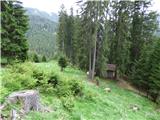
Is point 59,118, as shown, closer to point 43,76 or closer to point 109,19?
point 43,76

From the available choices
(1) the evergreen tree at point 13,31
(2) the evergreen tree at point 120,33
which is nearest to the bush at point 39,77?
(1) the evergreen tree at point 13,31

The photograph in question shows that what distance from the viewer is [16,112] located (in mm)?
9969

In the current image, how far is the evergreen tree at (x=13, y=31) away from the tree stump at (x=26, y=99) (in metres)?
14.8

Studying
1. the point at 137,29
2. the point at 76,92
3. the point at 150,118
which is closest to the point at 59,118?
the point at 76,92

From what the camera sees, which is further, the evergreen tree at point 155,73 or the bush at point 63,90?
the evergreen tree at point 155,73

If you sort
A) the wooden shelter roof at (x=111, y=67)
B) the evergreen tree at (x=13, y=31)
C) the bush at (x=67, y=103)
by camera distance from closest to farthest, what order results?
the bush at (x=67, y=103), the evergreen tree at (x=13, y=31), the wooden shelter roof at (x=111, y=67)

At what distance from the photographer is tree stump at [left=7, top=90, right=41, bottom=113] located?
414 inches

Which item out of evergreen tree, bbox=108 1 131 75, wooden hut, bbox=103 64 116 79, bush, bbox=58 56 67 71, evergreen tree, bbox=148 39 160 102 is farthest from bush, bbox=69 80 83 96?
evergreen tree, bbox=108 1 131 75

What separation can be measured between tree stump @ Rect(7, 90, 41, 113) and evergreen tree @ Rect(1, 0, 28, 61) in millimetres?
14805

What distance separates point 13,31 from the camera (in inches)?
1033

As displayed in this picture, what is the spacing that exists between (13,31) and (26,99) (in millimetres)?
16708

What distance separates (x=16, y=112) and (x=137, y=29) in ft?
113

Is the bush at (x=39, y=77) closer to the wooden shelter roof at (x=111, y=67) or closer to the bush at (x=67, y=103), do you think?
the bush at (x=67, y=103)

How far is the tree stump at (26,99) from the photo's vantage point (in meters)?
10.5
